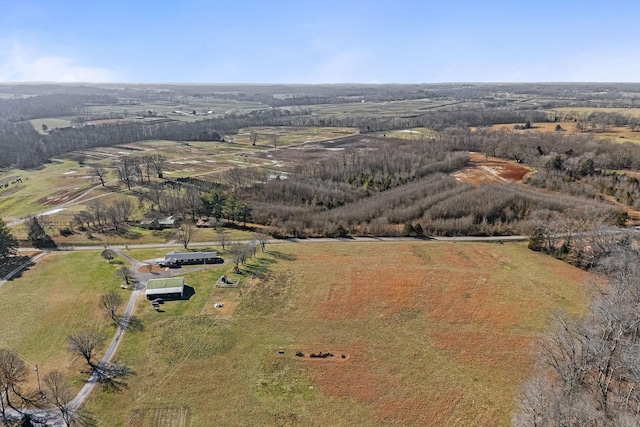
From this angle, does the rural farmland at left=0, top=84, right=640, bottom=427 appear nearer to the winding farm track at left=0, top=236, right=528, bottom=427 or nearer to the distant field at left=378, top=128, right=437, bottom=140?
the winding farm track at left=0, top=236, right=528, bottom=427

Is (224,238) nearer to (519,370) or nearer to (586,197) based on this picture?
(519,370)

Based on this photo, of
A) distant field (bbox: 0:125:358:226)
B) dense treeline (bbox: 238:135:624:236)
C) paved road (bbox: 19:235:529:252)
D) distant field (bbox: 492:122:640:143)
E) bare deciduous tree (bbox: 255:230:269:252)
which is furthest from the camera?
distant field (bbox: 492:122:640:143)

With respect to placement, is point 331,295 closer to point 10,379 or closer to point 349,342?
point 349,342

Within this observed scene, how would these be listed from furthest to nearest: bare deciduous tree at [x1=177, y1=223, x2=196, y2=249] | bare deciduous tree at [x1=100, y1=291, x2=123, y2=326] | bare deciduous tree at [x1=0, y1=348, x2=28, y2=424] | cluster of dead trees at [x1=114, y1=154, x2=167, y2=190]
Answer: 1. cluster of dead trees at [x1=114, y1=154, x2=167, y2=190]
2. bare deciduous tree at [x1=177, y1=223, x2=196, y2=249]
3. bare deciduous tree at [x1=100, y1=291, x2=123, y2=326]
4. bare deciduous tree at [x1=0, y1=348, x2=28, y2=424]

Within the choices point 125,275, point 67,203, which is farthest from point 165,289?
point 67,203

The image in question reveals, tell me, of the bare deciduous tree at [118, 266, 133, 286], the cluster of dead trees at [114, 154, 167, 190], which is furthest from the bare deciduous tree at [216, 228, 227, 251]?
the cluster of dead trees at [114, 154, 167, 190]

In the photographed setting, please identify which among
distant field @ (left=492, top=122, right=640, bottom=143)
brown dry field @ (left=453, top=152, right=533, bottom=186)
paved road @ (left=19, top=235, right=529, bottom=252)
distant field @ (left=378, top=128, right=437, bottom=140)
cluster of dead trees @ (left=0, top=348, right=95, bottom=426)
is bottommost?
paved road @ (left=19, top=235, right=529, bottom=252)
